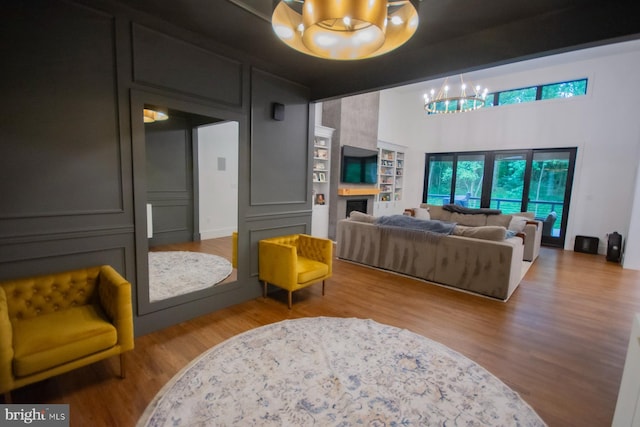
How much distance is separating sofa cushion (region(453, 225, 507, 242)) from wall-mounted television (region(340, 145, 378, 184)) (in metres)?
3.04

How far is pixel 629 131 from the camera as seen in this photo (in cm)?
566

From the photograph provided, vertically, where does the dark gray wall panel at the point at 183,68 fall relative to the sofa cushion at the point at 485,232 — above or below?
above

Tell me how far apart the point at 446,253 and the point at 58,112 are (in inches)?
167

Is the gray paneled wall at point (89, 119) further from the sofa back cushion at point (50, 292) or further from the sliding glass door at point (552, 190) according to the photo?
the sliding glass door at point (552, 190)

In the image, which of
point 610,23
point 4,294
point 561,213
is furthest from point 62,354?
point 561,213

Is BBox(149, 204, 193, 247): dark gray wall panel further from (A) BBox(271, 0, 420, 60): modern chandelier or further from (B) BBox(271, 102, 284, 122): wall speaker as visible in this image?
(A) BBox(271, 0, 420, 60): modern chandelier

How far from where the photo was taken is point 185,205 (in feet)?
11.2

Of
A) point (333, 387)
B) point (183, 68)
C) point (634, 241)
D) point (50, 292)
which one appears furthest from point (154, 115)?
point (634, 241)

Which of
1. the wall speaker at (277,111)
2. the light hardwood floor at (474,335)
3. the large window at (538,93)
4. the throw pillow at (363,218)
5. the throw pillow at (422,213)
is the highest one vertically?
the large window at (538,93)

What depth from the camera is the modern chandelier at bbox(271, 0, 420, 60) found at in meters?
1.36

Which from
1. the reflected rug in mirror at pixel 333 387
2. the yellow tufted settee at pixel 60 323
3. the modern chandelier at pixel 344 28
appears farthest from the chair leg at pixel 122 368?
the modern chandelier at pixel 344 28

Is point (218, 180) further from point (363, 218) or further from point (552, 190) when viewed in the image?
point (552, 190)

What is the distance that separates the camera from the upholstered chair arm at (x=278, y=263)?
9.89 ft

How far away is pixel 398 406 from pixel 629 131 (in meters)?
7.46
